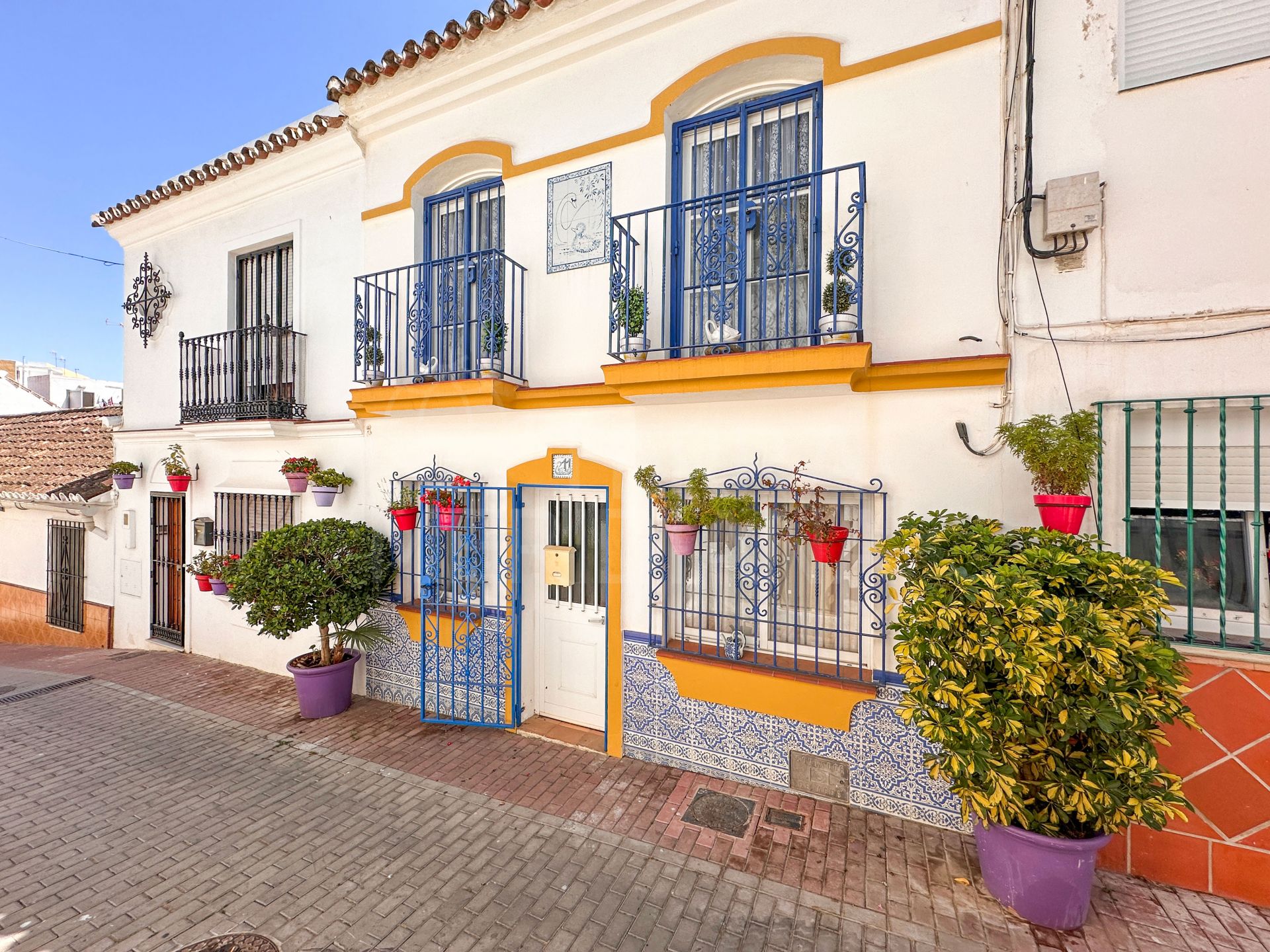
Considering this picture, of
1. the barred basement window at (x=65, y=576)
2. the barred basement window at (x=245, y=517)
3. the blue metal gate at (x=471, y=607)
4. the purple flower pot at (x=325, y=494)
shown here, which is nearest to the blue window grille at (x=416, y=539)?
the blue metal gate at (x=471, y=607)

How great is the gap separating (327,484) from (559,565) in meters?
3.37

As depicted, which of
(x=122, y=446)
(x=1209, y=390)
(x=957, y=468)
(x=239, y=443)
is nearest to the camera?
(x=1209, y=390)

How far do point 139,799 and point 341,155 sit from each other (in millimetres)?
7490

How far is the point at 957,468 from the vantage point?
13.1 feet

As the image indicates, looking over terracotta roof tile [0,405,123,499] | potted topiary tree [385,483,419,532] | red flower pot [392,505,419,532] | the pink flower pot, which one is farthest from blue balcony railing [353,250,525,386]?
terracotta roof tile [0,405,123,499]

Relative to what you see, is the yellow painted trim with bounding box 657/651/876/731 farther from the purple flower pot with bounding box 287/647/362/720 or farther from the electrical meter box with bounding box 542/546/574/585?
the purple flower pot with bounding box 287/647/362/720

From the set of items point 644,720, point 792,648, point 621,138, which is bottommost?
point 644,720

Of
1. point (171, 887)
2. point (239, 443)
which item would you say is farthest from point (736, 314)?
point (239, 443)

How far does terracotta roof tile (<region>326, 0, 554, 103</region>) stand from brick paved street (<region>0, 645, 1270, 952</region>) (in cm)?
736

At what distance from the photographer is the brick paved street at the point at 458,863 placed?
10.5 feet

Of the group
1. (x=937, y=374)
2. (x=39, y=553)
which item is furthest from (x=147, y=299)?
(x=937, y=374)

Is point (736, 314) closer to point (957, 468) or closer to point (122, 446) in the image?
point (957, 468)

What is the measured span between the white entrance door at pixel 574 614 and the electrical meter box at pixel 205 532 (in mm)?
5945

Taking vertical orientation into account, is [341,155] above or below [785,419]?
above
